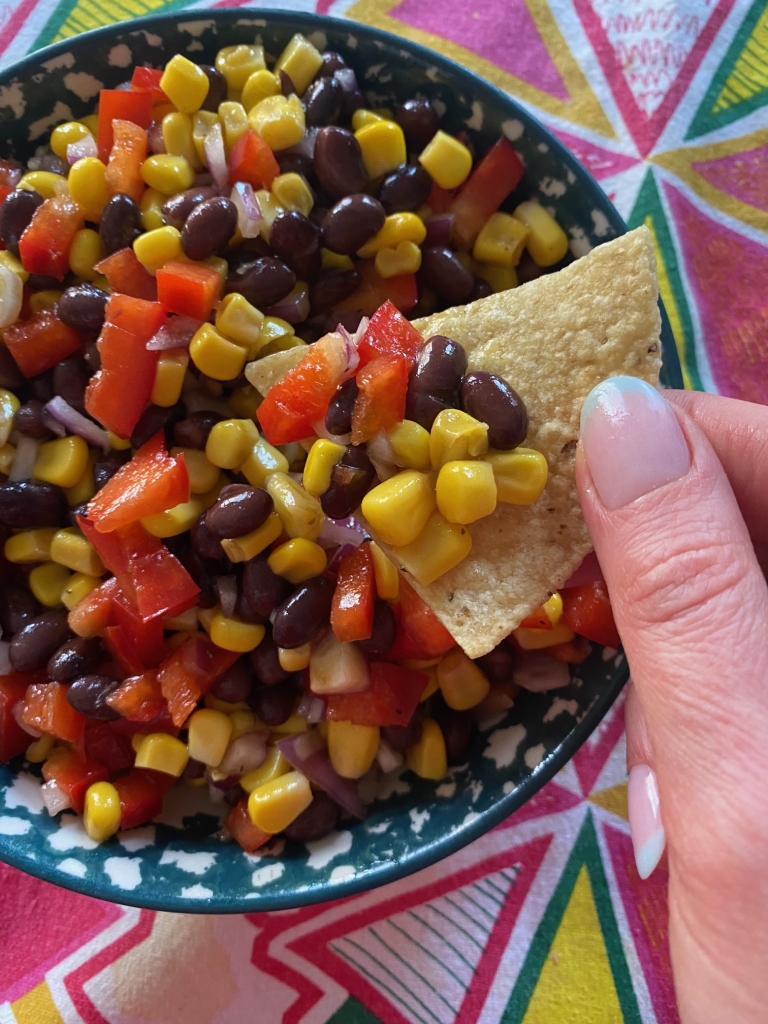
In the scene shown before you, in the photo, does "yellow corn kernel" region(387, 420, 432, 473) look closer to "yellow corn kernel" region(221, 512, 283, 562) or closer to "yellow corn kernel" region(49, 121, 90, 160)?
"yellow corn kernel" region(221, 512, 283, 562)

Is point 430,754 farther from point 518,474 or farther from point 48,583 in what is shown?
point 48,583

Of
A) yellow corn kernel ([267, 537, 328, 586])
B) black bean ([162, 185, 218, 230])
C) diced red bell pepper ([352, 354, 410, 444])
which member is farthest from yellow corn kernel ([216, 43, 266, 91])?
yellow corn kernel ([267, 537, 328, 586])

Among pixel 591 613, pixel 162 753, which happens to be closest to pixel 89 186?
pixel 162 753

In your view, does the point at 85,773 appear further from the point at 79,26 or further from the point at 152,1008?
the point at 79,26

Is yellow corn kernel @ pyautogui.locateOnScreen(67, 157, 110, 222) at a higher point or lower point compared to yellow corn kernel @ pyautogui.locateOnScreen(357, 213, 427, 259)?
higher

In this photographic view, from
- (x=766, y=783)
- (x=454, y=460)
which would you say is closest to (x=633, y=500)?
(x=454, y=460)
